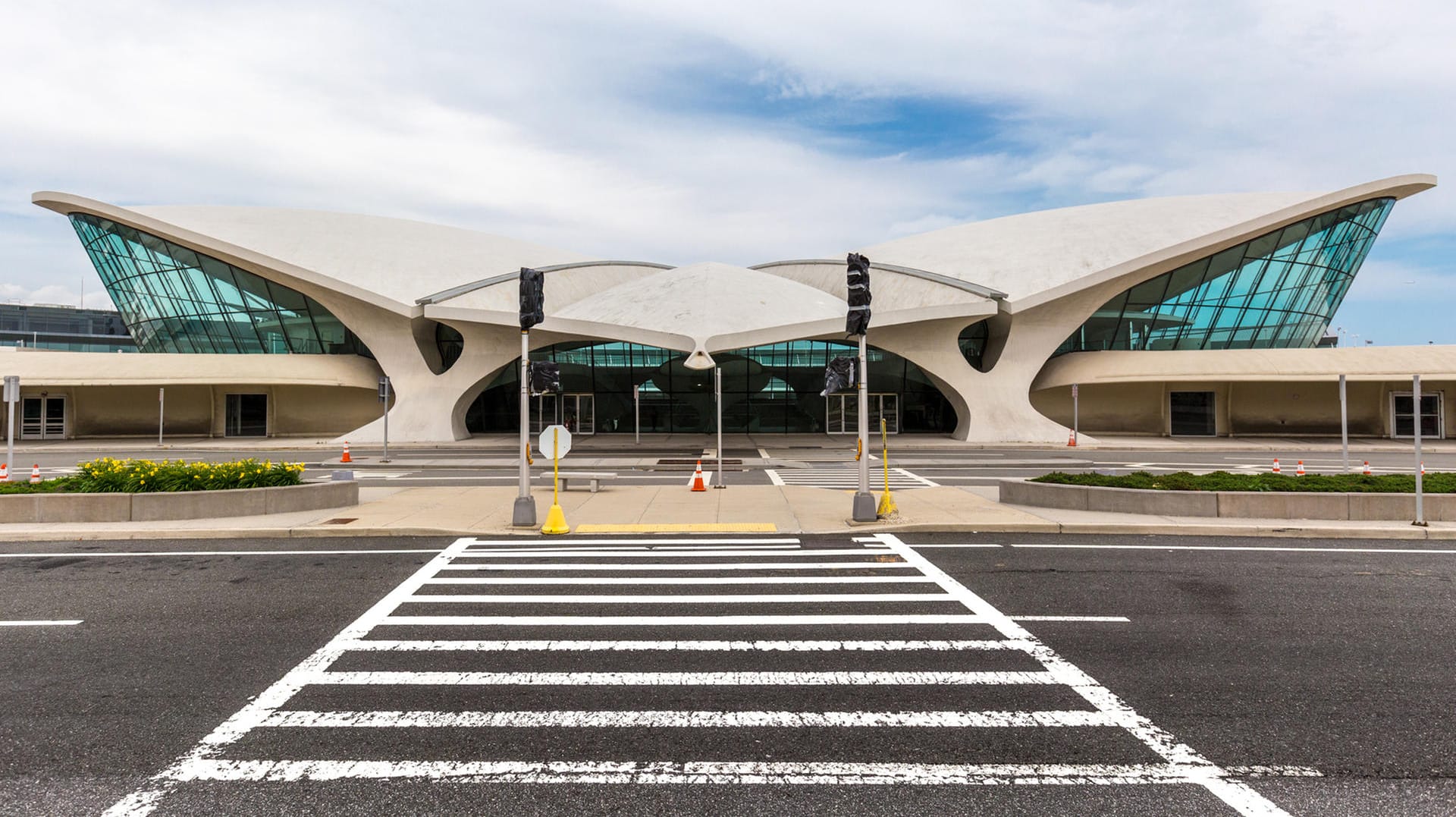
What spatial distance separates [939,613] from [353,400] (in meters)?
36.3

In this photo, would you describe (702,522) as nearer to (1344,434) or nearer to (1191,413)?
(1344,434)

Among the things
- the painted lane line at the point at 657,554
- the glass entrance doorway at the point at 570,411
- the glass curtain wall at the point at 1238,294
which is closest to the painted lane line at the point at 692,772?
the painted lane line at the point at 657,554

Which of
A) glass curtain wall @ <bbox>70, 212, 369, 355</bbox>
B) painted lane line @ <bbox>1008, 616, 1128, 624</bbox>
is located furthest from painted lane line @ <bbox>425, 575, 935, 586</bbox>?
glass curtain wall @ <bbox>70, 212, 369, 355</bbox>

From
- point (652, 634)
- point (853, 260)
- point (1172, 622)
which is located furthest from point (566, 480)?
point (1172, 622)

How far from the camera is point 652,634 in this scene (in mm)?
6023

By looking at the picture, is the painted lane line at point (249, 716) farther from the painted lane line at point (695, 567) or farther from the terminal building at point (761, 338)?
the terminal building at point (761, 338)

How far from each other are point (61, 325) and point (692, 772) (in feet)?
384

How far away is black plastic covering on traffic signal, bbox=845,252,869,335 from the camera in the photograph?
11703 mm

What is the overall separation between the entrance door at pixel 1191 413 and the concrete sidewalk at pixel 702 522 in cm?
2569

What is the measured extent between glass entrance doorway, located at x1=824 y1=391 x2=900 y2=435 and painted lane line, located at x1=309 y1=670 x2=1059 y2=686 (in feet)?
109

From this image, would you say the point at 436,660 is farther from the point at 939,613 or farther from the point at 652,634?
the point at 939,613

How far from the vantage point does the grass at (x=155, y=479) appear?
12031mm

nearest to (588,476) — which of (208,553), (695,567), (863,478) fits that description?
(863,478)

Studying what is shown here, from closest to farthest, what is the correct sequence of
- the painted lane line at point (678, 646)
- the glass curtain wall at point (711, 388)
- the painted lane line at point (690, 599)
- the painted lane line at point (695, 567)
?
the painted lane line at point (678, 646) → the painted lane line at point (690, 599) → the painted lane line at point (695, 567) → the glass curtain wall at point (711, 388)
